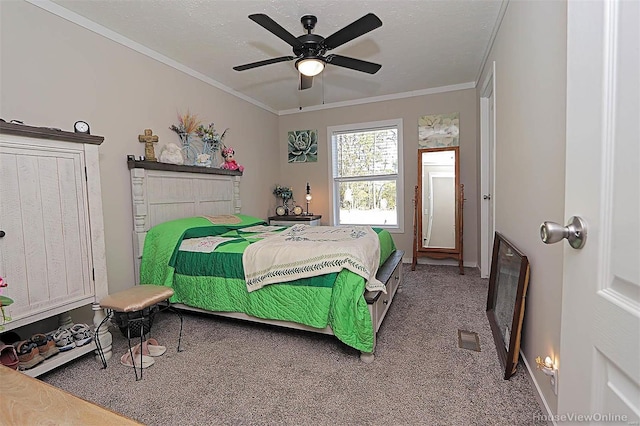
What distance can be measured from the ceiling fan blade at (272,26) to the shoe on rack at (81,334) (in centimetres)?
235

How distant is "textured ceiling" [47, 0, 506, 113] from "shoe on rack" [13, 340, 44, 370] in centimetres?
238

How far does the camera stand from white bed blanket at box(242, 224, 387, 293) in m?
1.98

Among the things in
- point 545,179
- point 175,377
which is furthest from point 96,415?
point 545,179

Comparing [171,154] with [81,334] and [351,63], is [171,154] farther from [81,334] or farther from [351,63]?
[351,63]

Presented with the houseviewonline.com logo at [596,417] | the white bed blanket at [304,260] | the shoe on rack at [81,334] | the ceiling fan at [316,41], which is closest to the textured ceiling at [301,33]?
the ceiling fan at [316,41]

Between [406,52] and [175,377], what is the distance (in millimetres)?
3491

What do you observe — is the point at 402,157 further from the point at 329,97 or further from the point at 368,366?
the point at 368,366

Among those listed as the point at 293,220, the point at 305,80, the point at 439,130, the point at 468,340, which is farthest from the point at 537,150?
the point at 293,220

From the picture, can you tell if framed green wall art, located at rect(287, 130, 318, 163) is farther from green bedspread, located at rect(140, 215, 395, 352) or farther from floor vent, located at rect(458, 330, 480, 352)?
floor vent, located at rect(458, 330, 480, 352)

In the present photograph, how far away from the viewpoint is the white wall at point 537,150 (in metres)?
1.30

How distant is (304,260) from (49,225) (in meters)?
1.52

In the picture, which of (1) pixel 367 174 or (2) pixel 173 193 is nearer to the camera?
(2) pixel 173 193

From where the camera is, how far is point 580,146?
612 mm

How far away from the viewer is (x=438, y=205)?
4.20 meters
